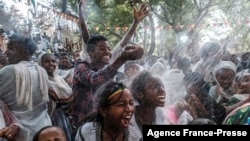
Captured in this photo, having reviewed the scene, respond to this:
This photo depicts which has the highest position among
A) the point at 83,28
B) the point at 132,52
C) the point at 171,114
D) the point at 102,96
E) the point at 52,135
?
the point at 83,28

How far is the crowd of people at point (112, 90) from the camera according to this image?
207cm

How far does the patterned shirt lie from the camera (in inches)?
86.0

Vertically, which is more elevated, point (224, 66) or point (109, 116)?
point (224, 66)

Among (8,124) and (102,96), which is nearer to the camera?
(8,124)

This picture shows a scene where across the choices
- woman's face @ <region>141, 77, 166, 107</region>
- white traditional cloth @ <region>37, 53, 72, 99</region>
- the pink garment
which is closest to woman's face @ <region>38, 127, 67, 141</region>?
white traditional cloth @ <region>37, 53, 72, 99</region>

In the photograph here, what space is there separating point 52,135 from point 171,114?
0.76 meters

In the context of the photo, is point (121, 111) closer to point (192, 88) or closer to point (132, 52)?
point (132, 52)

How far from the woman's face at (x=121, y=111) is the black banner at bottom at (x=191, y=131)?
0.16 meters

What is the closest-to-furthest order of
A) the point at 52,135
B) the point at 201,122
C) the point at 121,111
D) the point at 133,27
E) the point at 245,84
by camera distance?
the point at 52,135 < the point at 121,111 < the point at 133,27 < the point at 201,122 < the point at 245,84

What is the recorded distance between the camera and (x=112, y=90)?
2.15 metres

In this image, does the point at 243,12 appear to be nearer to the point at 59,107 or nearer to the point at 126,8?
the point at 126,8

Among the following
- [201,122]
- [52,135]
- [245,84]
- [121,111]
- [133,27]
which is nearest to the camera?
[52,135]

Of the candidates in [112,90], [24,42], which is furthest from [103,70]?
[24,42]

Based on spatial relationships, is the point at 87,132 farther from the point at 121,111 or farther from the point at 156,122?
the point at 156,122
